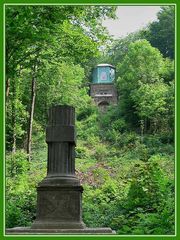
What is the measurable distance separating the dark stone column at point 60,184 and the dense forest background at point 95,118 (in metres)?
1.09

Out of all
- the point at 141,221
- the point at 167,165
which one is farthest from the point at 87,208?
the point at 167,165

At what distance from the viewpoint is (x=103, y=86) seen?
178 feet

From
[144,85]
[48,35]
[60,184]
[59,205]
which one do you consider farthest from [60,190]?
[144,85]

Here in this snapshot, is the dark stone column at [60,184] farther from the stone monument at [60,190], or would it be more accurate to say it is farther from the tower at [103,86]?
the tower at [103,86]

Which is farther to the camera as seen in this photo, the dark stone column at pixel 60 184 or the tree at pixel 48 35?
the tree at pixel 48 35

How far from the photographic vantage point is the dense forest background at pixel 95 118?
12.0 m

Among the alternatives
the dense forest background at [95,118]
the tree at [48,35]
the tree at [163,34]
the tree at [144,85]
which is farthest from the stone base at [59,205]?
the tree at [163,34]

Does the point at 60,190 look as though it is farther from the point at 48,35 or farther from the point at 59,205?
the point at 48,35

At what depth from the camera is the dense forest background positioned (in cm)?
1198

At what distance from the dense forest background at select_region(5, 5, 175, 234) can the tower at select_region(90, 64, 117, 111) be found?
4.99ft

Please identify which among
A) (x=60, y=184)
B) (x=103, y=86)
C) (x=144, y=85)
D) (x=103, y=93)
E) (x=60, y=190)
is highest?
(x=103, y=86)

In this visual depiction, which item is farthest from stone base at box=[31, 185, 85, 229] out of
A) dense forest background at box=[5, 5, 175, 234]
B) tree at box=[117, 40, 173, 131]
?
tree at box=[117, 40, 173, 131]

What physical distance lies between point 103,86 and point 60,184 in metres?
44.6

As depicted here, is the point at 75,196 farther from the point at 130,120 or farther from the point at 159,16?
the point at 159,16
